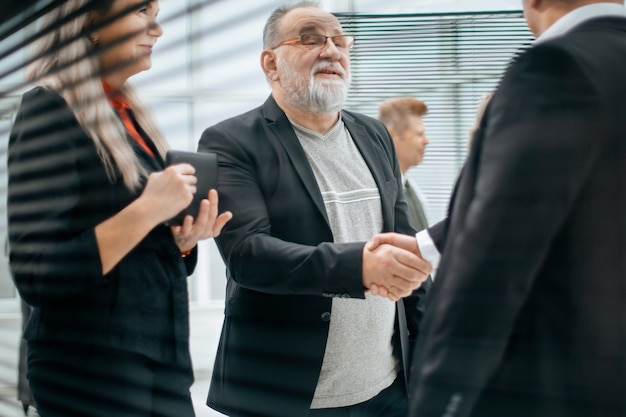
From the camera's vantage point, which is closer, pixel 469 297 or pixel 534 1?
pixel 469 297

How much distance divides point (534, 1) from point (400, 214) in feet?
2.43

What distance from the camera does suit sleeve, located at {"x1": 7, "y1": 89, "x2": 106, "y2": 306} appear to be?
3.20 ft

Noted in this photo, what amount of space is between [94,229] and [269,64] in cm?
80

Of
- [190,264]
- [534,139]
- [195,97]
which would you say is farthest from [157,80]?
[195,97]

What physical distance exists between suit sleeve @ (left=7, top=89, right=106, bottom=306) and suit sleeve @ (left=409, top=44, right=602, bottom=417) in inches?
21.4

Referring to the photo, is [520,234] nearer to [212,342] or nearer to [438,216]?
[438,216]

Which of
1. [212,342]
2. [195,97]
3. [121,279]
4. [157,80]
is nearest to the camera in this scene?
[121,279]

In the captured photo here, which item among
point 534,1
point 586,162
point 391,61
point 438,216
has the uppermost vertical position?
→ point 391,61

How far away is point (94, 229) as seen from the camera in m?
0.99

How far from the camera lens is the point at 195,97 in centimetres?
362

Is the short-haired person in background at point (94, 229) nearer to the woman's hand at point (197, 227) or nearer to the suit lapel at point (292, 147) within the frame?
the woman's hand at point (197, 227)

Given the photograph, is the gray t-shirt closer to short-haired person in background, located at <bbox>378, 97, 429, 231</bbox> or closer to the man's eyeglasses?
the man's eyeglasses

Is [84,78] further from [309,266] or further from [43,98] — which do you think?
[309,266]

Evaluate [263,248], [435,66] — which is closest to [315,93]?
[263,248]
